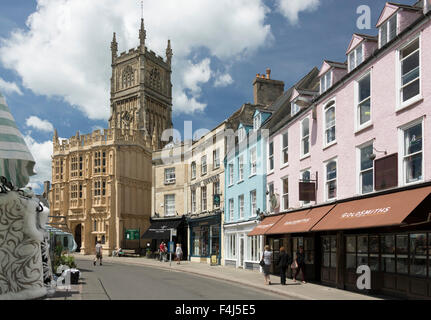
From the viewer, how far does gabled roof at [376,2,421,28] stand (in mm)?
15602

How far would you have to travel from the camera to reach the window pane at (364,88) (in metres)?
17.7

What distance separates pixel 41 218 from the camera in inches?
443

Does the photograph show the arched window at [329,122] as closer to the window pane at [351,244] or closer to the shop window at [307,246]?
the window pane at [351,244]

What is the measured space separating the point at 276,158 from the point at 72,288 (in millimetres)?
13765

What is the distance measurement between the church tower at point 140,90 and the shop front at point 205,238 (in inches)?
1703

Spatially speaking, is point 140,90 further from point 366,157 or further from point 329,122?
point 366,157

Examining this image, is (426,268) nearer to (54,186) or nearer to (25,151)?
(25,151)

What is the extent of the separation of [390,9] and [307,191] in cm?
843

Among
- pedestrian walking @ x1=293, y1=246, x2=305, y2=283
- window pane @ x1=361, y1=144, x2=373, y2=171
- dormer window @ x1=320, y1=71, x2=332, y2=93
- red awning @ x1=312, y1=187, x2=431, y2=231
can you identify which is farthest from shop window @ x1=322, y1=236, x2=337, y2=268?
dormer window @ x1=320, y1=71, x2=332, y2=93

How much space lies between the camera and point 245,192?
103 feet

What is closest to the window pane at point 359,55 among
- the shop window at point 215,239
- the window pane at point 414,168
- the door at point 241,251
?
the window pane at point 414,168

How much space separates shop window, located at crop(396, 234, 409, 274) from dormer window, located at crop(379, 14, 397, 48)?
6699mm

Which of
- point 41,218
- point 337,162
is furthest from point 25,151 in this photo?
point 337,162

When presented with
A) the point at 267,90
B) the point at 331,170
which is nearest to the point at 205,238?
the point at 267,90
